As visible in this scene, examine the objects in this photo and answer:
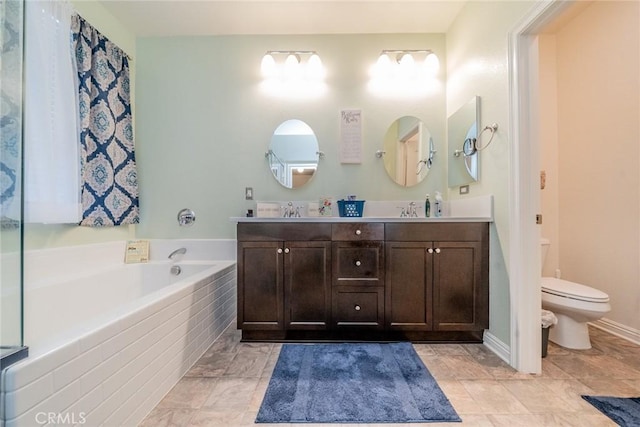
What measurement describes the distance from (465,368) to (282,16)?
111 inches

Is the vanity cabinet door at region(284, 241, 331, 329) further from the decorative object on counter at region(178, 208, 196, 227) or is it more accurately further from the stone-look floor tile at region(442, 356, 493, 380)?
the decorative object on counter at region(178, 208, 196, 227)

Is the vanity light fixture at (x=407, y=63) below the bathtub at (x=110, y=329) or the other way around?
the other way around

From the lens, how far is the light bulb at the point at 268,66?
2436mm

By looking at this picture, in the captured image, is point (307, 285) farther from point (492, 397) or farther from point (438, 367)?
point (492, 397)

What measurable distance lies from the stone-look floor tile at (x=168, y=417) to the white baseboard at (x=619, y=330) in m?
2.82

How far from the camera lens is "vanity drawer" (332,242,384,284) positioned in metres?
1.90

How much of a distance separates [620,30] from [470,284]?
86.1 inches

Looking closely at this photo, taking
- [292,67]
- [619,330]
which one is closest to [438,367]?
[619,330]

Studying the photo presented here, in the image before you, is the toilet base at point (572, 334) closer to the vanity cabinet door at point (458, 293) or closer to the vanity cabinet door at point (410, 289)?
the vanity cabinet door at point (458, 293)

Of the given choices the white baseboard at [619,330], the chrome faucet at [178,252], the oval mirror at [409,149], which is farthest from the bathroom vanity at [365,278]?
the white baseboard at [619,330]

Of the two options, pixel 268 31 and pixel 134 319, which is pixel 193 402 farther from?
pixel 268 31

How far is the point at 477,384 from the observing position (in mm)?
1451

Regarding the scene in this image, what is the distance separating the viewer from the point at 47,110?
5.07ft

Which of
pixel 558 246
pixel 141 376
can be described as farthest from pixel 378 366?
pixel 558 246
